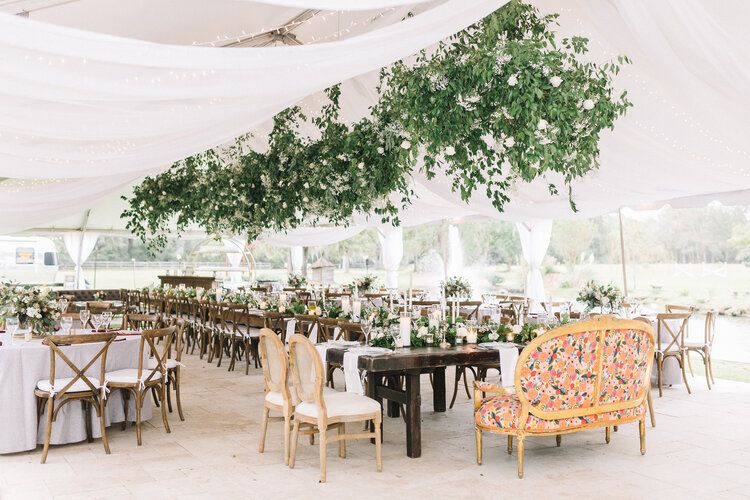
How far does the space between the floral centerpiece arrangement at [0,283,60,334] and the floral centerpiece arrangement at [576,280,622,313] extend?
6.08 meters

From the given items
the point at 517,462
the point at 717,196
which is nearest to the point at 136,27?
the point at 517,462

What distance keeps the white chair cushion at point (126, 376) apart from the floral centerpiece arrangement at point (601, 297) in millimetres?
5335

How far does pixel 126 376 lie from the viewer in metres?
5.71

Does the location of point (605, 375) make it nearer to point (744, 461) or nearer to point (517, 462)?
point (517, 462)

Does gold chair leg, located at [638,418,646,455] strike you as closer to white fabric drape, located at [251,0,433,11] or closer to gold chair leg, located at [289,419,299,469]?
gold chair leg, located at [289,419,299,469]

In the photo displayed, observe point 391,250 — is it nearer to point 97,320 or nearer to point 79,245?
point 79,245

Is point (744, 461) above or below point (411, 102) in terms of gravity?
below

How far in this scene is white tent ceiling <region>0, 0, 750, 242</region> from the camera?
3801mm

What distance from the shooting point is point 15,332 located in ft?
20.5

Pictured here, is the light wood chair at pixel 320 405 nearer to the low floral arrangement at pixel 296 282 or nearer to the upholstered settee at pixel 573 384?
the upholstered settee at pixel 573 384

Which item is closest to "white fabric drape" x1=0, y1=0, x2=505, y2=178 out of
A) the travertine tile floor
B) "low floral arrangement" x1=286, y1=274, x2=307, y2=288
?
the travertine tile floor

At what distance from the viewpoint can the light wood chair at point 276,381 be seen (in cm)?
507

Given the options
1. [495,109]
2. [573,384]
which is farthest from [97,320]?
[573,384]

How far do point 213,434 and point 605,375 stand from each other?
130 inches
